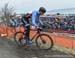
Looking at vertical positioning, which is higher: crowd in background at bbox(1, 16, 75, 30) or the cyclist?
the cyclist

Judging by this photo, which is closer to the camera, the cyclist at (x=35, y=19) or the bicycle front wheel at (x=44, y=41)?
the cyclist at (x=35, y=19)

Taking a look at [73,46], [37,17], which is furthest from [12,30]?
[37,17]

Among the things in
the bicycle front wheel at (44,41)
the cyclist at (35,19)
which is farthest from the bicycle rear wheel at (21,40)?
the bicycle front wheel at (44,41)

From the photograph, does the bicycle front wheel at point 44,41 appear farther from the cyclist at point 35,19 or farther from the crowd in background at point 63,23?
the crowd in background at point 63,23

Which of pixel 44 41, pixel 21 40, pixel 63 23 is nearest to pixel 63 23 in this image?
pixel 63 23

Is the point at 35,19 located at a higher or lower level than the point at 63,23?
higher

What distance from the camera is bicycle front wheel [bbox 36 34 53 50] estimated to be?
40.7 ft

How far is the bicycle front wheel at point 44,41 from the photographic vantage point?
12.4 metres

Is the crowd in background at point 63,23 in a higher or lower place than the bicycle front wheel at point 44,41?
lower

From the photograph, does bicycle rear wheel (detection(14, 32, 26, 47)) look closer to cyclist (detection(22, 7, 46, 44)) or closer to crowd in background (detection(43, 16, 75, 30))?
cyclist (detection(22, 7, 46, 44))

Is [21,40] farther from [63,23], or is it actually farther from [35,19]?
[63,23]

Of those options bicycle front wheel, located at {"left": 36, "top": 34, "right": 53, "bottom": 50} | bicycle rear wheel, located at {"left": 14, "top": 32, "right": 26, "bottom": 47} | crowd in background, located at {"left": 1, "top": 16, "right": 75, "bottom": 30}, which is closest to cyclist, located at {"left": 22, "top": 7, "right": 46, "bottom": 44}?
bicycle rear wheel, located at {"left": 14, "top": 32, "right": 26, "bottom": 47}

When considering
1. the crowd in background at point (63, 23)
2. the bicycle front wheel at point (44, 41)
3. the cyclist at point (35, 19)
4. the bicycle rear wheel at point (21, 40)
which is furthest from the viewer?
the crowd in background at point (63, 23)

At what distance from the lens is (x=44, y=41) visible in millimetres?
12516
